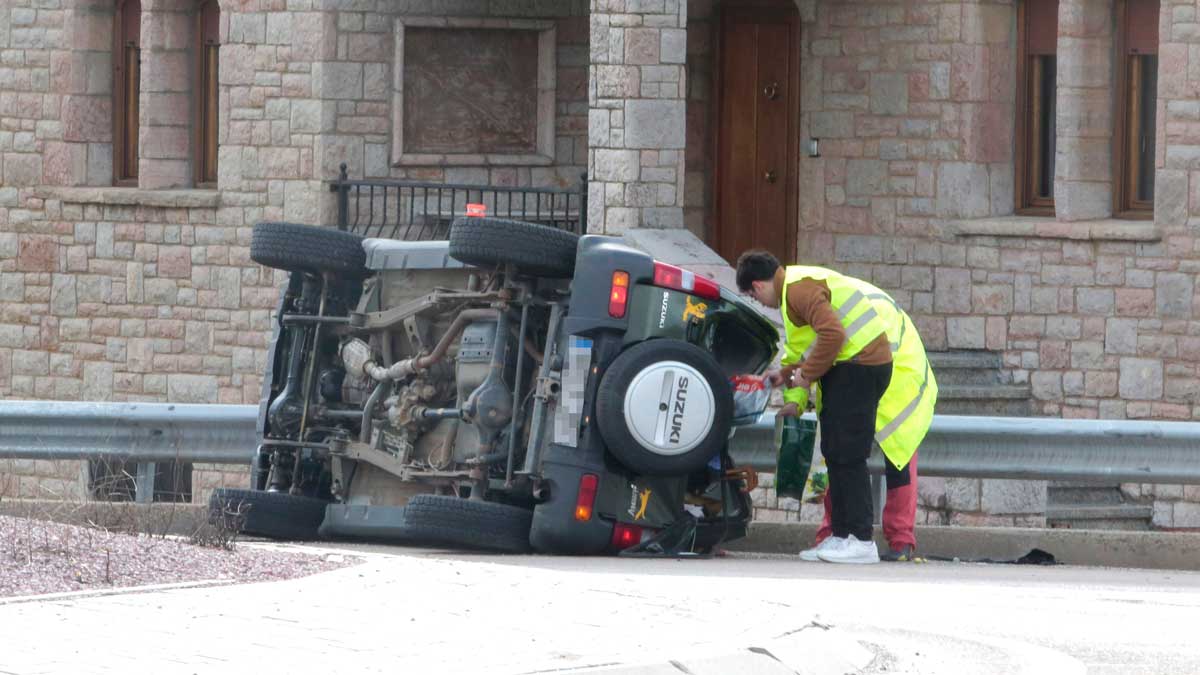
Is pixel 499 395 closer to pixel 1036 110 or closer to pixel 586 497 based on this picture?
pixel 586 497

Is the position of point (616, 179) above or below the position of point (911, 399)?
above

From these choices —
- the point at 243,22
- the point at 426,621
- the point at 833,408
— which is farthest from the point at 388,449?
the point at 243,22

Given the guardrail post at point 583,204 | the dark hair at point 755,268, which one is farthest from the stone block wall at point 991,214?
the dark hair at point 755,268

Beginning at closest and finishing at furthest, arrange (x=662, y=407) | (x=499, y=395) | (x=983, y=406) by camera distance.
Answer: (x=662, y=407)
(x=499, y=395)
(x=983, y=406)

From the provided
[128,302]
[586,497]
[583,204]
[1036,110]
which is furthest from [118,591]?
[128,302]

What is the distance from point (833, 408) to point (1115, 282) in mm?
6099

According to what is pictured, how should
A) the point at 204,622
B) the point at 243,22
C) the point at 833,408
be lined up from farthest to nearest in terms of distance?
the point at 243,22 < the point at 833,408 < the point at 204,622

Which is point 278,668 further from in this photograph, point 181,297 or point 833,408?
point 181,297

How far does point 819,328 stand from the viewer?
10.4 metres

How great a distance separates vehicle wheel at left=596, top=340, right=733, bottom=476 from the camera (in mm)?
10062

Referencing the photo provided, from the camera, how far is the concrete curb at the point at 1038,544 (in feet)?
35.7

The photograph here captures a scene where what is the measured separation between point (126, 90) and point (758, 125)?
5.55 meters

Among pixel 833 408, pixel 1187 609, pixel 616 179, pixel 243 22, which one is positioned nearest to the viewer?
pixel 1187 609

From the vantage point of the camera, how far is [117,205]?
20125 mm
